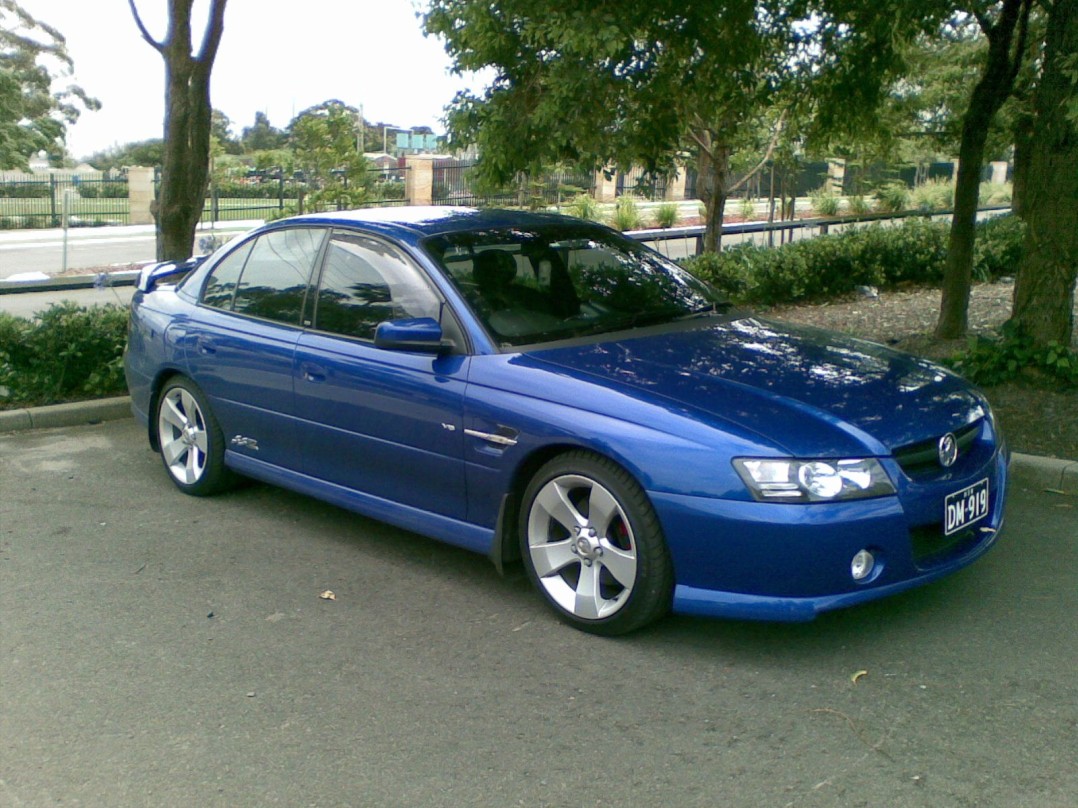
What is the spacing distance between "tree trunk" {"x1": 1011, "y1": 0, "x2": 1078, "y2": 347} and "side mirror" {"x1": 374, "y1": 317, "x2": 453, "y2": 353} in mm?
4695

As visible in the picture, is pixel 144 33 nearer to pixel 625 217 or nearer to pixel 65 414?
pixel 65 414

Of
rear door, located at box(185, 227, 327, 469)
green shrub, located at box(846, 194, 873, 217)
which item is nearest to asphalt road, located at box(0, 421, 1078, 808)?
rear door, located at box(185, 227, 327, 469)

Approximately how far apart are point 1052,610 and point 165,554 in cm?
388

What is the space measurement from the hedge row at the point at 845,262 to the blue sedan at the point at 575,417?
713 cm

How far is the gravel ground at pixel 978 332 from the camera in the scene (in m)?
7.02

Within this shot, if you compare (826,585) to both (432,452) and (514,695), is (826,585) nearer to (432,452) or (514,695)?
(514,695)

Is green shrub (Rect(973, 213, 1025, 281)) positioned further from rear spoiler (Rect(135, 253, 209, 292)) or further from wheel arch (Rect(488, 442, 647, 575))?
wheel arch (Rect(488, 442, 647, 575))

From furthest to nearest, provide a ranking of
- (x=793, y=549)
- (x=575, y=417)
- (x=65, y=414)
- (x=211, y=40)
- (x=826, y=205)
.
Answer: (x=826, y=205) → (x=211, y=40) → (x=65, y=414) → (x=575, y=417) → (x=793, y=549)

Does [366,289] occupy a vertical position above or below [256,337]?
above

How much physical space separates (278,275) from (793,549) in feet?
10.3

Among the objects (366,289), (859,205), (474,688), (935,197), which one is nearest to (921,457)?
(474,688)

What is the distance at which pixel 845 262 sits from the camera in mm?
14312

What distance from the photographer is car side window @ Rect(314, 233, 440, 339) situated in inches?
210

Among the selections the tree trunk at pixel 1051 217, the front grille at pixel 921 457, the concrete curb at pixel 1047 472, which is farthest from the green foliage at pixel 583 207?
the front grille at pixel 921 457
